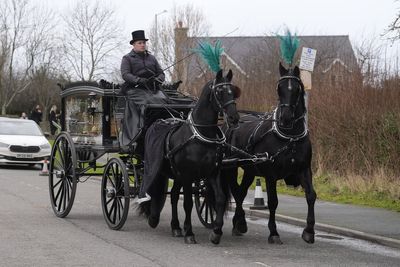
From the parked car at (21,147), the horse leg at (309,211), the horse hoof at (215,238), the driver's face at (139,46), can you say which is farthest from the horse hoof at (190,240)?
the parked car at (21,147)

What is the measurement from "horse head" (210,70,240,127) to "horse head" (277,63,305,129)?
0.60 metres

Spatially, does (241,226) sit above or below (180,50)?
below

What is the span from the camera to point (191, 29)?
46.9m

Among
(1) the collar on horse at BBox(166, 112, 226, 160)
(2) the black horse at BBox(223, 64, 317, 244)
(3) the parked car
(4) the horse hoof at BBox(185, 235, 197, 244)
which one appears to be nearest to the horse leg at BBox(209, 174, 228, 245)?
(4) the horse hoof at BBox(185, 235, 197, 244)

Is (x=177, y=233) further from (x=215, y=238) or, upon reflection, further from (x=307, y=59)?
(x=307, y=59)

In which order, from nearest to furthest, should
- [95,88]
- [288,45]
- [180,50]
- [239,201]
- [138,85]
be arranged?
[288,45], [239,201], [138,85], [95,88], [180,50]

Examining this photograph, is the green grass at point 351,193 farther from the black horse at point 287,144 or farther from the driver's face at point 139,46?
the driver's face at point 139,46

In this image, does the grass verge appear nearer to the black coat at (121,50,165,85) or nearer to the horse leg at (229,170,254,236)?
the horse leg at (229,170,254,236)

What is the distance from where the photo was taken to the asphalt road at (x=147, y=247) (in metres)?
9.36

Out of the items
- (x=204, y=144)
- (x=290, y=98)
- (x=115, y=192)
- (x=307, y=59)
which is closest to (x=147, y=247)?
(x=204, y=144)

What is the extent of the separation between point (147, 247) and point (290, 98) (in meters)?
2.67

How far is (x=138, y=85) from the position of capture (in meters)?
12.4

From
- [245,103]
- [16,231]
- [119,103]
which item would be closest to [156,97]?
[119,103]

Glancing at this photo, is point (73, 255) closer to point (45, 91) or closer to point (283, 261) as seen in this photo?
point (283, 261)
